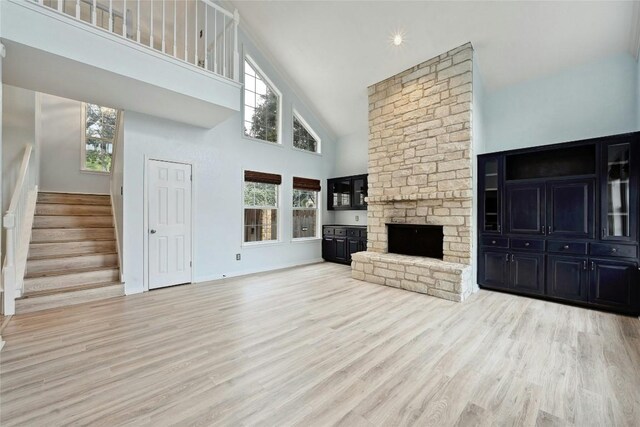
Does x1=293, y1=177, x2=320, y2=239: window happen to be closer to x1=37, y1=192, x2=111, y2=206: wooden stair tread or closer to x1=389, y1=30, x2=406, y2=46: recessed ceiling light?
x1=389, y1=30, x2=406, y2=46: recessed ceiling light

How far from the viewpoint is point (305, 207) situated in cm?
687

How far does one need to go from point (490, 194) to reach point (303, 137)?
14.0 feet

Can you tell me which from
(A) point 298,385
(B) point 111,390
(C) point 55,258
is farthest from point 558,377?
(C) point 55,258

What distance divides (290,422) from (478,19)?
504 cm

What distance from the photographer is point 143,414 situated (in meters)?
1.70

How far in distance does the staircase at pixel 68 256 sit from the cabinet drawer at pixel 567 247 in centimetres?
617

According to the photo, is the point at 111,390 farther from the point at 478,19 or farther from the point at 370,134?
the point at 478,19

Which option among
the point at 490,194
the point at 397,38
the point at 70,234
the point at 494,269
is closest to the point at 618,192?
the point at 490,194

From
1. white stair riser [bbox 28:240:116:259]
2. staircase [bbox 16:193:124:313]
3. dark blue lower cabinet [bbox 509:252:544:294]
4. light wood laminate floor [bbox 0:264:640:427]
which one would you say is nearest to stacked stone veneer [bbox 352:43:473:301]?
dark blue lower cabinet [bbox 509:252:544:294]

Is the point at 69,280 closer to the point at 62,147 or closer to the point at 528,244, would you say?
the point at 62,147

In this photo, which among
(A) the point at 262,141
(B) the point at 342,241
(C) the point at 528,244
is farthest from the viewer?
(B) the point at 342,241

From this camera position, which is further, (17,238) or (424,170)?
(424,170)

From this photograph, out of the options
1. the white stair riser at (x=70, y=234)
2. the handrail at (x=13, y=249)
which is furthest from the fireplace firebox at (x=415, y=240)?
the handrail at (x=13, y=249)

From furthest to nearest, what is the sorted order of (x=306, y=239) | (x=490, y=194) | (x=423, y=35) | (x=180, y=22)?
(x=306, y=239) → (x=180, y=22) → (x=490, y=194) → (x=423, y=35)
